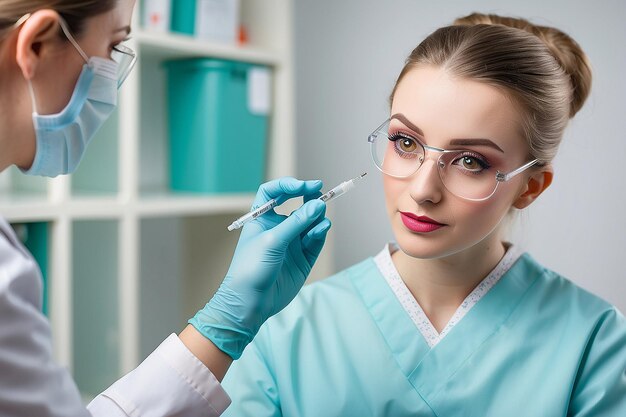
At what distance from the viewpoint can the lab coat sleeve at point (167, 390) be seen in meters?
0.98

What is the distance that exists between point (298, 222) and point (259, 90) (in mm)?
1126

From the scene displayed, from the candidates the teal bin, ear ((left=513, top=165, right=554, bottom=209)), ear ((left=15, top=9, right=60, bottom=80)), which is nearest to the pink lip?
ear ((left=513, top=165, right=554, bottom=209))

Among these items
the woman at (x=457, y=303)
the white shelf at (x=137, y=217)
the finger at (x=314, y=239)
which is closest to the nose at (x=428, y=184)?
the woman at (x=457, y=303)

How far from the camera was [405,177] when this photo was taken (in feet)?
3.90

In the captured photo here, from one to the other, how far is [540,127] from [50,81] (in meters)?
0.77

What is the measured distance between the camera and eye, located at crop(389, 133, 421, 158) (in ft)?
3.92

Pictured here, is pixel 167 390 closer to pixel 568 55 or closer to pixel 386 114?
pixel 568 55

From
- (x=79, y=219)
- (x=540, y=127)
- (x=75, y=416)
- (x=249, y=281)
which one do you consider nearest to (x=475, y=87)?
(x=540, y=127)

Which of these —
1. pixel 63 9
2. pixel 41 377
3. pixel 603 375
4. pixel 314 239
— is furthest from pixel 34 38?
pixel 603 375

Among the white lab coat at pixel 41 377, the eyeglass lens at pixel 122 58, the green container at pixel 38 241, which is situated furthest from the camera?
the green container at pixel 38 241

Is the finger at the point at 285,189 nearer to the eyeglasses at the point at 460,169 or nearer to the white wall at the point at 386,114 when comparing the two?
the eyeglasses at the point at 460,169

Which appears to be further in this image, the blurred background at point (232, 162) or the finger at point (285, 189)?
the blurred background at point (232, 162)

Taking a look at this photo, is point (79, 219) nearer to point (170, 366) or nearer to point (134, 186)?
point (134, 186)

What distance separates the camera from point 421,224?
1168 millimetres
